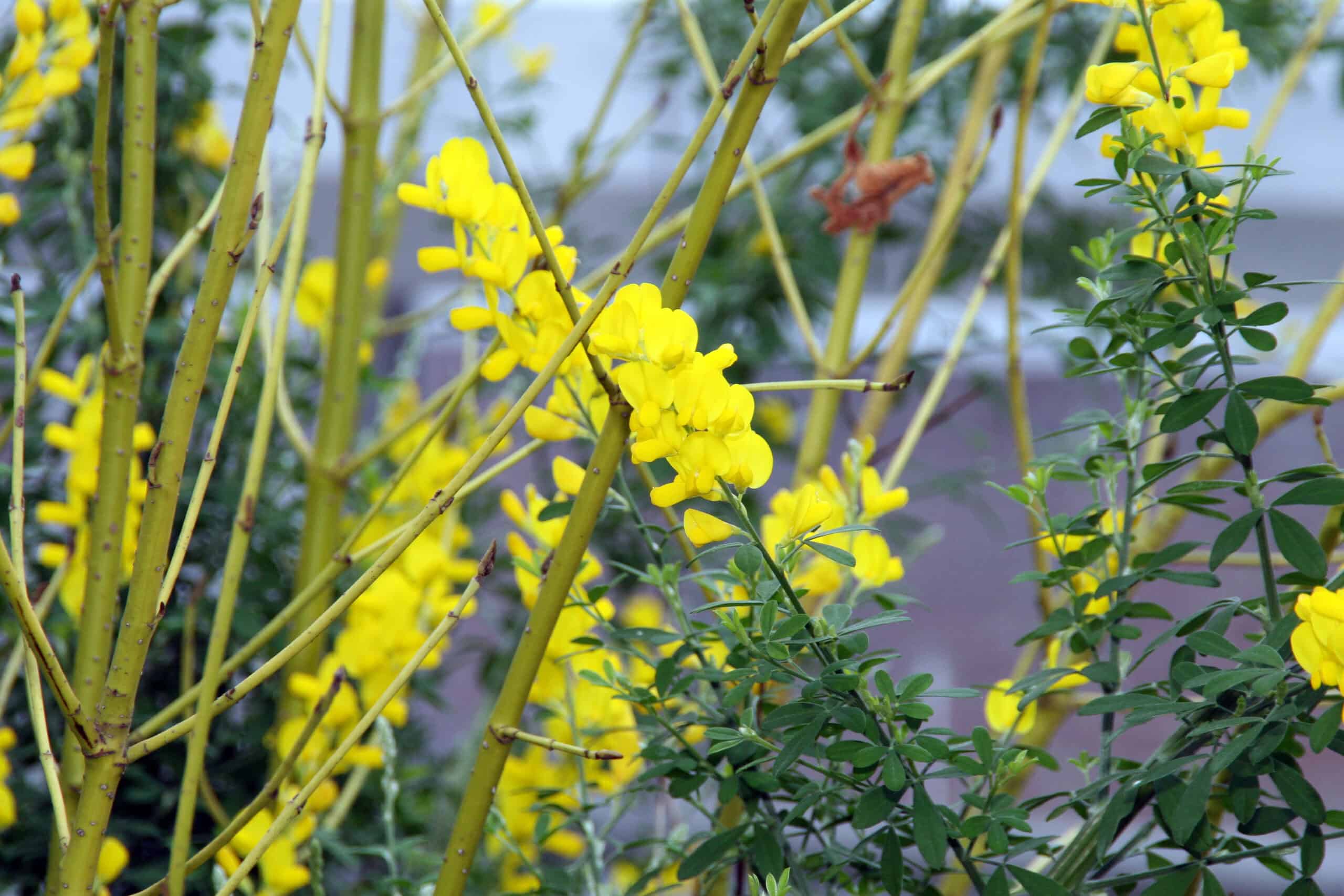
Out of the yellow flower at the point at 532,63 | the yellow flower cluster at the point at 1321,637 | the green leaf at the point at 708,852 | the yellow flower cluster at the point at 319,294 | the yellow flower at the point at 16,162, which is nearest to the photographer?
the yellow flower cluster at the point at 1321,637

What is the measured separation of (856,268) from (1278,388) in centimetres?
37

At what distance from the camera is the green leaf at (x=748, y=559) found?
34 centimetres

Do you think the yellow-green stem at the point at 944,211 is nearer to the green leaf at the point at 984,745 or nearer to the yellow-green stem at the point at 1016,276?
the yellow-green stem at the point at 1016,276

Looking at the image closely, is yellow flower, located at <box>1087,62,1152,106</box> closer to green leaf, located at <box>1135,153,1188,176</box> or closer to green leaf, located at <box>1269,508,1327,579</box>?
green leaf, located at <box>1135,153,1188,176</box>

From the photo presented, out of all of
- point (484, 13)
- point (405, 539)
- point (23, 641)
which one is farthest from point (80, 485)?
point (484, 13)

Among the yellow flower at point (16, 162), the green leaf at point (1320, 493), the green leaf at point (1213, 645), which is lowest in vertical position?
the green leaf at point (1213, 645)

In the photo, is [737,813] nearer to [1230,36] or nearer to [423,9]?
[1230,36]

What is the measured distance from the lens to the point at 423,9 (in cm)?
133

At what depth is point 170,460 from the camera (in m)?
0.32

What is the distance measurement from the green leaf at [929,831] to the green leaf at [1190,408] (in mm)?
144

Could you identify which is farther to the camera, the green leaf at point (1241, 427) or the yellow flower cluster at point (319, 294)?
the yellow flower cluster at point (319, 294)

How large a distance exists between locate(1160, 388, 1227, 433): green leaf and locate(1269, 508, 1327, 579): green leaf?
0.13 ft

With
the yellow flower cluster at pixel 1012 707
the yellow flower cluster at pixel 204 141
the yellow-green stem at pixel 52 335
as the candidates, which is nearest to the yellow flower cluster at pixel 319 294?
the yellow flower cluster at pixel 204 141

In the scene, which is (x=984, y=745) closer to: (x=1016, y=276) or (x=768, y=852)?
(x=768, y=852)
